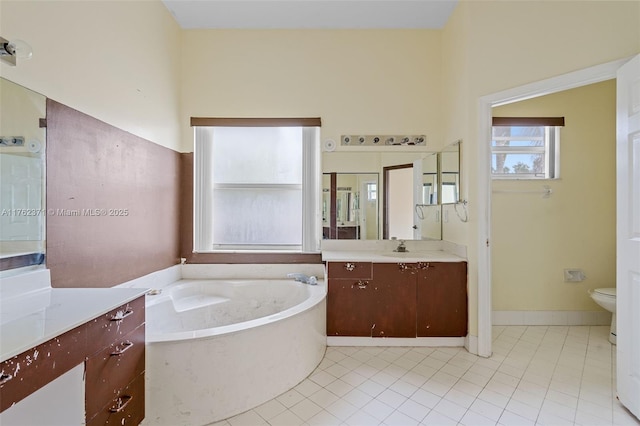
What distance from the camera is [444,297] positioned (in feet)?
7.72

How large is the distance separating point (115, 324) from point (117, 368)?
7.8 inches

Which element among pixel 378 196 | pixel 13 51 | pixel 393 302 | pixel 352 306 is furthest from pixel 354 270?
pixel 13 51

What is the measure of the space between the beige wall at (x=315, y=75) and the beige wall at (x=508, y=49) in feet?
0.97

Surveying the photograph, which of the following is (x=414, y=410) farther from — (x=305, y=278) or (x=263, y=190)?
(x=263, y=190)

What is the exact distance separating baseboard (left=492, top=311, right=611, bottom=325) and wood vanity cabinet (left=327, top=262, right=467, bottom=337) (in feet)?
2.74

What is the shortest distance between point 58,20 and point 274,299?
2363 mm

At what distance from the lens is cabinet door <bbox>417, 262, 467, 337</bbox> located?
235 centimetres

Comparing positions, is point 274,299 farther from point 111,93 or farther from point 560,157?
point 560,157

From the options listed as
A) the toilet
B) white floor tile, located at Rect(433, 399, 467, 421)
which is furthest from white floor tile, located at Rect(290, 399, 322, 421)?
the toilet

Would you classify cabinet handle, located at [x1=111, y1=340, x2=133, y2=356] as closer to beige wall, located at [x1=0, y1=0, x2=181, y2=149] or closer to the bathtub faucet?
beige wall, located at [x1=0, y1=0, x2=181, y2=149]

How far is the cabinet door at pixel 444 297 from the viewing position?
2.35m

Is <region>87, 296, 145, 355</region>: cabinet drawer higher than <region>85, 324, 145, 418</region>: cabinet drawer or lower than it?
higher

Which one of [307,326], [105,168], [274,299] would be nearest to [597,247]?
[307,326]

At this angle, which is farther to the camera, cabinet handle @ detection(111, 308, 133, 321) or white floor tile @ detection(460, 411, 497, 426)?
white floor tile @ detection(460, 411, 497, 426)
